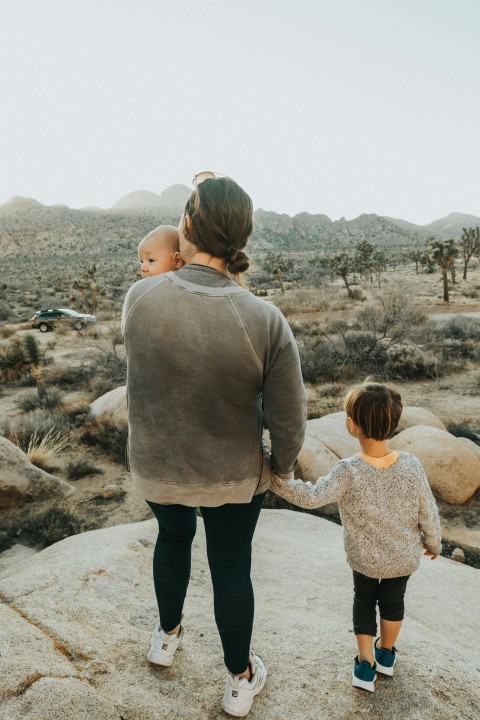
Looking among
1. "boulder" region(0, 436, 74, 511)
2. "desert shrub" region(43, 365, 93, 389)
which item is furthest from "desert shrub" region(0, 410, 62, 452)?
"desert shrub" region(43, 365, 93, 389)

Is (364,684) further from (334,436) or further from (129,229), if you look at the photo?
(129,229)

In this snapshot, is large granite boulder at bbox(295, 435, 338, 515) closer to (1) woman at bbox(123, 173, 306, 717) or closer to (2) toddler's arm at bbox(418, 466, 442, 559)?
(2) toddler's arm at bbox(418, 466, 442, 559)

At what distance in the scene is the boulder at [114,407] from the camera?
7.23 metres

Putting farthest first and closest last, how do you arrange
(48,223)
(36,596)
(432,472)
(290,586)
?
1. (48,223)
2. (432,472)
3. (290,586)
4. (36,596)

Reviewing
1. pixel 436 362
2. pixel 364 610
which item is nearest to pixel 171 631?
pixel 364 610

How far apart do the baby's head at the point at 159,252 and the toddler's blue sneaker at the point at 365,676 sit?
74.7 inches

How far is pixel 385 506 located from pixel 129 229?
3612 inches

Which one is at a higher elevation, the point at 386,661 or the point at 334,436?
the point at 386,661

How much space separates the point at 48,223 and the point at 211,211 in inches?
3850

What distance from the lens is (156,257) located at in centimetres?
206

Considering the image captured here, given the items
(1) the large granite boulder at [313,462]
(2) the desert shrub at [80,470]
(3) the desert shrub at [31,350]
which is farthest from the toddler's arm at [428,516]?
(3) the desert shrub at [31,350]

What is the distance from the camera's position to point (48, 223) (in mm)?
89000

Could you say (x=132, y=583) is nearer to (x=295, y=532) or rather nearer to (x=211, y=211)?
(x=295, y=532)

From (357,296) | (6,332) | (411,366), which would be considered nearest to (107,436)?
(411,366)
